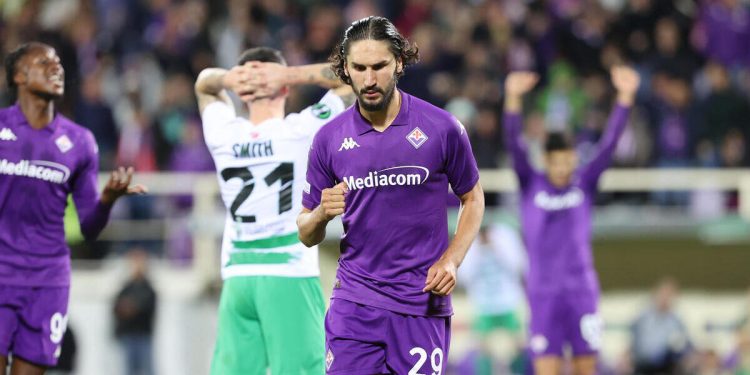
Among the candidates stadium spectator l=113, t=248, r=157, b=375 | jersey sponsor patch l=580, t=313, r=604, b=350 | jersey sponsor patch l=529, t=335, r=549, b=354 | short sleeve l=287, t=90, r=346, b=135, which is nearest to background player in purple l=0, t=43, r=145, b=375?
short sleeve l=287, t=90, r=346, b=135

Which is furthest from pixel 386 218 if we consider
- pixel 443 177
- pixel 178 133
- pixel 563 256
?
pixel 178 133

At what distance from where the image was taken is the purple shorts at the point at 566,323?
10.9 m

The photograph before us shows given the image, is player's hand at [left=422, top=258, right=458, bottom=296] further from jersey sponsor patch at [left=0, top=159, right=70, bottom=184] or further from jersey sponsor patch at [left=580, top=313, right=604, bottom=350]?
jersey sponsor patch at [left=580, top=313, right=604, bottom=350]

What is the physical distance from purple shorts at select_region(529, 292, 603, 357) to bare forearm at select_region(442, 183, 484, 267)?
4422 millimetres

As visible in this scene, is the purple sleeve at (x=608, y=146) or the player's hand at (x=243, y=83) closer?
the player's hand at (x=243, y=83)

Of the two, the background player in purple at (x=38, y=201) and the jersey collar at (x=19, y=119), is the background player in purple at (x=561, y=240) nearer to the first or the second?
the background player in purple at (x=38, y=201)

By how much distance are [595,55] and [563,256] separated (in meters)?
6.64

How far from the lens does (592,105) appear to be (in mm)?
16562

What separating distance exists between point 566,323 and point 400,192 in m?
4.76

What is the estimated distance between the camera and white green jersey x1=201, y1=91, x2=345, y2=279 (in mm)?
7836

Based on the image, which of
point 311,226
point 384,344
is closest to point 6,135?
point 311,226

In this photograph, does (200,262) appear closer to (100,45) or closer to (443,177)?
(100,45)

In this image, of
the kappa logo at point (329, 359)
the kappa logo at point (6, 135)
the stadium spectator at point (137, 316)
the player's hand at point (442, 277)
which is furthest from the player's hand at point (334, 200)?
the stadium spectator at point (137, 316)

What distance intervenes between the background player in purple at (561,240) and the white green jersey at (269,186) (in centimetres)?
349
